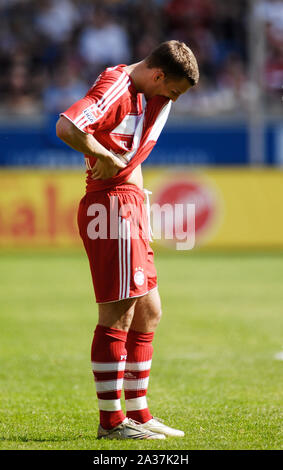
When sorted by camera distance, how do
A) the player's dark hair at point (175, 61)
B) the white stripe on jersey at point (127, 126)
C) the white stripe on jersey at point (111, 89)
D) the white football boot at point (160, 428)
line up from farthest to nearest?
the white football boot at point (160, 428)
the white stripe on jersey at point (127, 126)
the player's dark hair at point (175, 61)
the white stripe on jersey at point (111, 89)

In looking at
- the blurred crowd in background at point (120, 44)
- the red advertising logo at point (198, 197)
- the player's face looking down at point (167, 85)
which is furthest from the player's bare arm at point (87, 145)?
the blurred crowd in background at point (120, 44)

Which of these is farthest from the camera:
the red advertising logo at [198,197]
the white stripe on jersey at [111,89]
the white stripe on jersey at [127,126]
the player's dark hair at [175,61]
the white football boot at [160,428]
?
the red advertising logo at [198,197]

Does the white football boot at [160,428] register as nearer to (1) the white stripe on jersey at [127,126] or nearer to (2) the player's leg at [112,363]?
(2) the player's leg at [112,363]

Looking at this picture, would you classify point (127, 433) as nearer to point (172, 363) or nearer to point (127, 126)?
point (127, 126)

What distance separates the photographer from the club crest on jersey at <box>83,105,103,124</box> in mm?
4074

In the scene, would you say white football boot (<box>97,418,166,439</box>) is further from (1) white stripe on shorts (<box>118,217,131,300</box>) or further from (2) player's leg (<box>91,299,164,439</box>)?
(1) white stripe on shorts (<box>118,217,131,300</box>)

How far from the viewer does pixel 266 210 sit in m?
16.9

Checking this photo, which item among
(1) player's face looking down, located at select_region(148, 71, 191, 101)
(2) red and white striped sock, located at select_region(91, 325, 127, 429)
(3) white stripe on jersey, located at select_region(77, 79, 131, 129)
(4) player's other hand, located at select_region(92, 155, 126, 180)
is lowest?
(2) red and white striped sock, located at select_region(91, 325, 127, 429)

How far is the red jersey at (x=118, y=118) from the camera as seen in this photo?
411 centimetres

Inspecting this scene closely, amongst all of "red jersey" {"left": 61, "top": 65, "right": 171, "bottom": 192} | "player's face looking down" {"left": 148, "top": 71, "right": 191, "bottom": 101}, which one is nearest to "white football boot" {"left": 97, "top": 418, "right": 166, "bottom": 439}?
"red jersey" {"left": 61, "top": 65, "right": 171, "bottom": 192}

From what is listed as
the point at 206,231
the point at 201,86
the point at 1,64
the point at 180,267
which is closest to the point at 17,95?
the point at 1,64

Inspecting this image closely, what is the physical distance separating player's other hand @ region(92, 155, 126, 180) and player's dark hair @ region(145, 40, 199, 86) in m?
0.53

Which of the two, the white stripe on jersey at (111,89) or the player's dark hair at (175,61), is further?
the player's dark hair at (175,61)

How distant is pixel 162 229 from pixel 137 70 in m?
11.3
